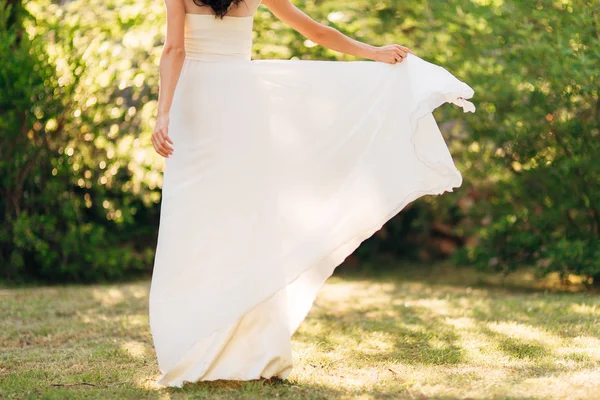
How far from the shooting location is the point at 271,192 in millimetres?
3600

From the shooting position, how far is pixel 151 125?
25.2ft

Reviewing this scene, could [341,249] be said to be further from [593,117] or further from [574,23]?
[593,117]

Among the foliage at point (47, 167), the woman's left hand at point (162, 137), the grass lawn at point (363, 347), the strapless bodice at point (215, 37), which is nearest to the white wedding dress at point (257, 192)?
the strapless bodice at point (215, 37)

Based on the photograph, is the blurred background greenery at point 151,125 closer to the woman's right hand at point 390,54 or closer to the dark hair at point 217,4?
the woman's right hand at point 390,54

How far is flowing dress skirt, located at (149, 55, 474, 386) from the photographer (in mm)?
3500

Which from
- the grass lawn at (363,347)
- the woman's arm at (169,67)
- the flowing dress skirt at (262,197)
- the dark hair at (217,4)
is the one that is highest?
the dark hair at (217,4)

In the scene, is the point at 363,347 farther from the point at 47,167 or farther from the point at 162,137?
the point at 47,167

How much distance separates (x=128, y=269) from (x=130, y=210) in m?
0.97

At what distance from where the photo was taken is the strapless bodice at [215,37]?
3529mm

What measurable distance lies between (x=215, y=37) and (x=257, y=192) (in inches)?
27.0

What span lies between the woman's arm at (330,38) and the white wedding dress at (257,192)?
→ 0.66 ft

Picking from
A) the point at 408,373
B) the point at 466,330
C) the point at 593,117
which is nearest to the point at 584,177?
the point at 593,117

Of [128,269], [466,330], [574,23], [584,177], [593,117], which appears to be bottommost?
[128,269]

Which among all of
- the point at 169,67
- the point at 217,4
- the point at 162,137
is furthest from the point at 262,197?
the point at 217,4
